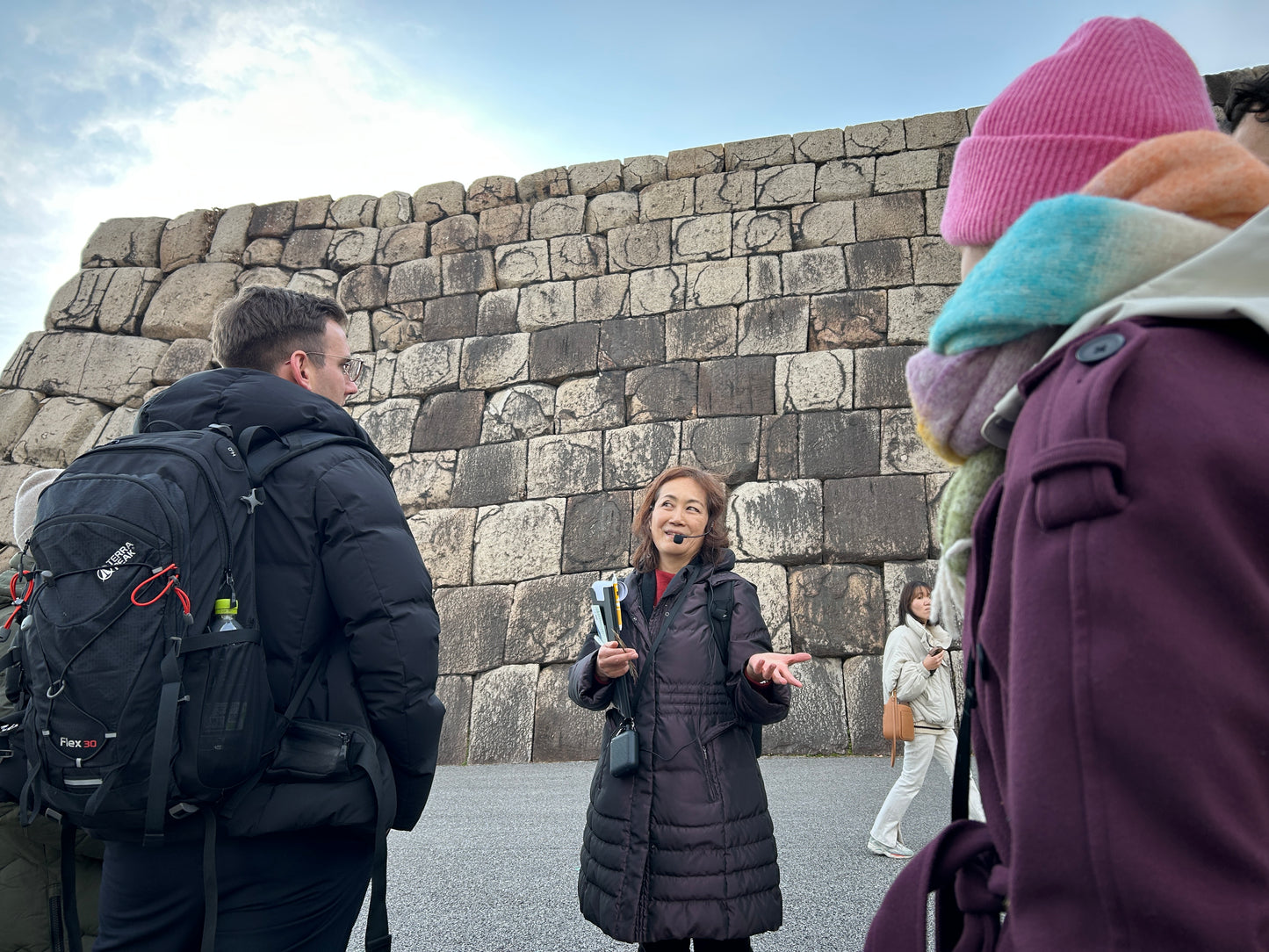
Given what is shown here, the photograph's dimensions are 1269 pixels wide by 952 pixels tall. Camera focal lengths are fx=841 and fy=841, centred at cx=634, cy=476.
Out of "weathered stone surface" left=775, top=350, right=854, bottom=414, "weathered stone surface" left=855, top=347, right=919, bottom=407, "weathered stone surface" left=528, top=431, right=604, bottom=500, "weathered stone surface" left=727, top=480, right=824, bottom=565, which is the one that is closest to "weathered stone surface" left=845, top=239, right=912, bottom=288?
"weathered stone surface" left=855, top=347, right=919, bottom=407

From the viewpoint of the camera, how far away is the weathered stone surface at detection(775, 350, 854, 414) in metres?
7.93

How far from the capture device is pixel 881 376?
7887 mm

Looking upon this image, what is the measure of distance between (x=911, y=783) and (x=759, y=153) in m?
6.87

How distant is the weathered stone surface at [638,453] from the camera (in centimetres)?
801

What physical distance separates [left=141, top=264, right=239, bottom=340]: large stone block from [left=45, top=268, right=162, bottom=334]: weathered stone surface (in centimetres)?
16

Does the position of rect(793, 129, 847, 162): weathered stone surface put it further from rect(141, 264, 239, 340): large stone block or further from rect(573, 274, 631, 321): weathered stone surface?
rect(141, 264, 239, 340): large stone block

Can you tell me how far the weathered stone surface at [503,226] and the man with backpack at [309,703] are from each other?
7754mm

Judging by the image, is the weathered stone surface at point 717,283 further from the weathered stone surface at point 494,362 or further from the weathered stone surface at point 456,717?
the weathered stone surface at point 456,717

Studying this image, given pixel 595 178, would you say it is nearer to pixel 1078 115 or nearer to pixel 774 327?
pixel 774 327

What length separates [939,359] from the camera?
1069 millimetres

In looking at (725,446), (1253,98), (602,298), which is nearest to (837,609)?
(725,446)

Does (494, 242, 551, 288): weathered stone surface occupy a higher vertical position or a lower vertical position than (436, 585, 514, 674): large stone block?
higher

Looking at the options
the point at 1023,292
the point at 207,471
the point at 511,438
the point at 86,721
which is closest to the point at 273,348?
the point at 207,471

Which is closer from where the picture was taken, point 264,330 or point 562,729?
point 264,330
